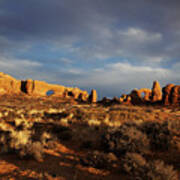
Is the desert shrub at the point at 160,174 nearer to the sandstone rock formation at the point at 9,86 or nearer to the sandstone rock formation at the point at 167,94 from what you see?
the sandstone rock formation at the point at 167,94

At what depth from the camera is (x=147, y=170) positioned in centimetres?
429

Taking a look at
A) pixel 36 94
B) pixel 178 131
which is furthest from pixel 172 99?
pixel 36 94

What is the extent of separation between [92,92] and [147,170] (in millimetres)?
70599

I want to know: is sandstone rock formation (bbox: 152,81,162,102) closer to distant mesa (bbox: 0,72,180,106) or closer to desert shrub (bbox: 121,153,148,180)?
distant mesa (bbox: 0,72,180,106)

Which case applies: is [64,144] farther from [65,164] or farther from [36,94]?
[36,94]

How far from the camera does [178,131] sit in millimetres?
8359

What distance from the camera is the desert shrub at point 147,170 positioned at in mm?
3975

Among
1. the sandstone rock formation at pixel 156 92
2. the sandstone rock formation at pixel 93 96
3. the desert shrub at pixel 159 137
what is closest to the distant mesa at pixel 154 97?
the sandstone rock formation at pixel 156 92

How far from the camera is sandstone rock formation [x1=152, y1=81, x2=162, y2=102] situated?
54.2m

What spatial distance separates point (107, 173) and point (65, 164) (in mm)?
1664

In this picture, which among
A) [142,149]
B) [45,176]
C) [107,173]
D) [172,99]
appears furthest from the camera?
[172,99]

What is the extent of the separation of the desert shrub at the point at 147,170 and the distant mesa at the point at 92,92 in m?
47.6

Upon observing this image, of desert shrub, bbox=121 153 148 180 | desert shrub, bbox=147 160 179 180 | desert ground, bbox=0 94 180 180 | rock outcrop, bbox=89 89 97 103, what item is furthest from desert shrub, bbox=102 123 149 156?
rock outcrop, bbox=89 89 97 103

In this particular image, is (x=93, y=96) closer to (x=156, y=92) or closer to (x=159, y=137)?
(x=156, y=92)
